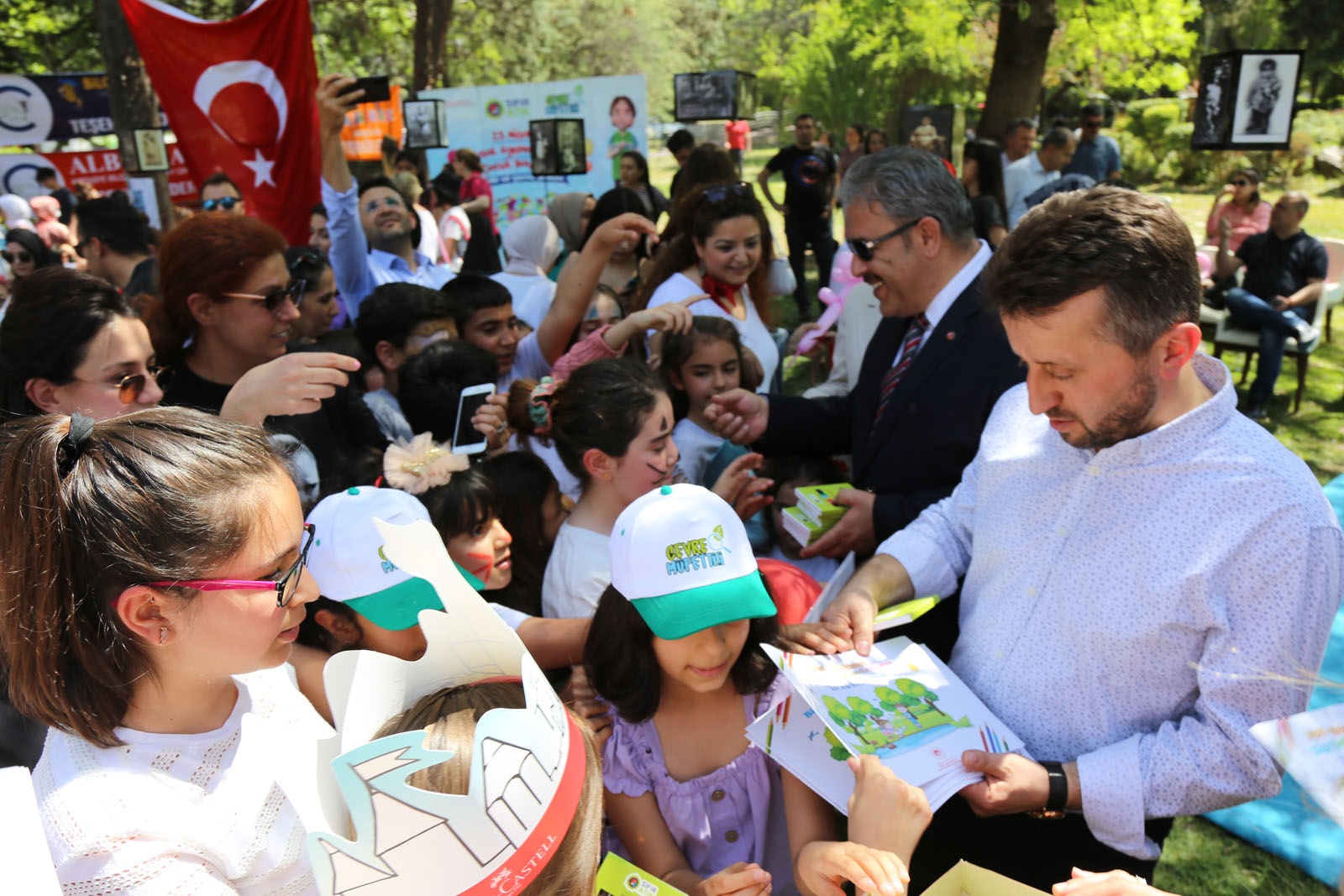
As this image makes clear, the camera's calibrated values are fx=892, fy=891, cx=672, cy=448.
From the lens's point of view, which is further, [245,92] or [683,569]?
[245,92]

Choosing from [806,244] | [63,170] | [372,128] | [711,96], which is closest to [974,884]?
[806,244]

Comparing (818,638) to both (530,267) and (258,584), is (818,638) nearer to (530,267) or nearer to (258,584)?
(258,584)

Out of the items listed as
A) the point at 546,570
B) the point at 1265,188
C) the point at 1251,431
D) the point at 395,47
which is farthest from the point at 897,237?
the point at 395,47

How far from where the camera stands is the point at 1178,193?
18.7 meters

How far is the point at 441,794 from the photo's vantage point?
1.17m

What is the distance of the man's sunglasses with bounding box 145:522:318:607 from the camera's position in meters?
1.41

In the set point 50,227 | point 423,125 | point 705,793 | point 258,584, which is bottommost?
point 705,793

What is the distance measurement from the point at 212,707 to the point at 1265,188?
69.5 ft

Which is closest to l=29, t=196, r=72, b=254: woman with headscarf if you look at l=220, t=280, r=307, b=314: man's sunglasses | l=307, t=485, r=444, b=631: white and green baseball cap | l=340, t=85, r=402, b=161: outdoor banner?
l=340, t=85, r=402, b=161: outdoor banner

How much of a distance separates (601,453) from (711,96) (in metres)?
8.42

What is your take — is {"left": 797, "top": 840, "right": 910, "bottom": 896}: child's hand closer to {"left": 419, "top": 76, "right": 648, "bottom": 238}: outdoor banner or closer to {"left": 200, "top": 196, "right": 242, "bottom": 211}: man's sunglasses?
{"left": 200, "top": 196, "right": 242, "bottom": 211}: man's sunglasses

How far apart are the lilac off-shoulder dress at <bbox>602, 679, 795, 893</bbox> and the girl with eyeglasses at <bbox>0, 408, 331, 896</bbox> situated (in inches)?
28.9

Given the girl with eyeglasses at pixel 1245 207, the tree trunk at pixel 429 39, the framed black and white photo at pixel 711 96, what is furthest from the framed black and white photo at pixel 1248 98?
the tree trunk at pixel 429 39

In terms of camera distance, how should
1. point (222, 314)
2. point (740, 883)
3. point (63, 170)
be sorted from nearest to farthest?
point (740, 883), point (222, 314), point (63, 170)
